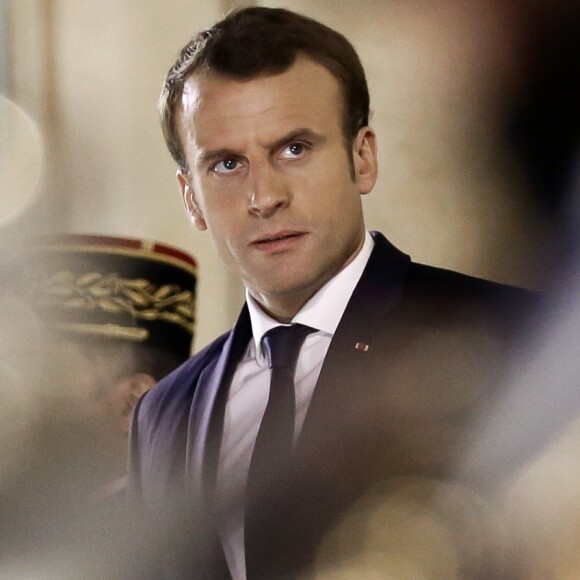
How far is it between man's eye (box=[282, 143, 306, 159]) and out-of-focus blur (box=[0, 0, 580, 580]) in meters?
0.07

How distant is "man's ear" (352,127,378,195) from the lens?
78 cm

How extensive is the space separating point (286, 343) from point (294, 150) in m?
0.17

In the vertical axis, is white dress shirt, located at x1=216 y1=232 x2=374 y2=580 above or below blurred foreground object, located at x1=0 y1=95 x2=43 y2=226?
below

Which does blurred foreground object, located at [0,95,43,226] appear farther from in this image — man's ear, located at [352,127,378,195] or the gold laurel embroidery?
man's ear, located at [352,127,378,195]

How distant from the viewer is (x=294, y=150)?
0.77m

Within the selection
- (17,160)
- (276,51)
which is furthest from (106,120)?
(276,51)

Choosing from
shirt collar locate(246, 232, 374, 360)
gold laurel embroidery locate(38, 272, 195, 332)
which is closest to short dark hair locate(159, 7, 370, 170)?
shirt collar locate(246, 232, 374, 360)

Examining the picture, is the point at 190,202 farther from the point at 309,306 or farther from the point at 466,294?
the point at 466,294

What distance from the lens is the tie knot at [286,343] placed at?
818 mm

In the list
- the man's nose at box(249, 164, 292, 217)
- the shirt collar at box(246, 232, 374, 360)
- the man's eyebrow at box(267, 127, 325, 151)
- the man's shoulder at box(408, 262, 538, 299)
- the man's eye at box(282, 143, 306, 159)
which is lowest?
the shirt collar at box(246, 232, 374, 360)

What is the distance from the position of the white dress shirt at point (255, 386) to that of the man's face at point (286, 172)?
0.01m

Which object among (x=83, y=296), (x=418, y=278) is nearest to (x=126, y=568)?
(x=83, y=296)

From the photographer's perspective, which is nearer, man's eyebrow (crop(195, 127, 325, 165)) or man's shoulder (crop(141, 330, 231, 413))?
man's eyebrow (crop(195, 127, 325, 165))

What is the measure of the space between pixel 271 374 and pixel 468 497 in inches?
8.2
